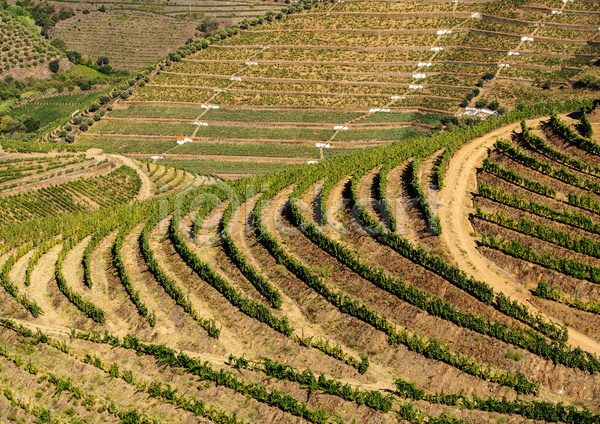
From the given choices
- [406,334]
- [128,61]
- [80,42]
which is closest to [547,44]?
[406,334]

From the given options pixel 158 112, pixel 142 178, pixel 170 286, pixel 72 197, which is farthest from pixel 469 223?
pixel 158 112

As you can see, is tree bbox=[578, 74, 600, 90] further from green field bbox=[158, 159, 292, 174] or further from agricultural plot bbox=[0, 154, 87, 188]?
agricultural plot bbox=[0, 154, 87, 188]

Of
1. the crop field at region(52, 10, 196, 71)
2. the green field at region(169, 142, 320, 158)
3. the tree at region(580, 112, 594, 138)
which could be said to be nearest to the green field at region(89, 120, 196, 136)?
the green field at region(169, 142, 320, 158)

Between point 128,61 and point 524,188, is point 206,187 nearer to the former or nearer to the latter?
point 524,188

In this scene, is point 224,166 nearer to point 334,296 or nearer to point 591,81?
point 334,296

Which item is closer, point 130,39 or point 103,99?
point 103,99

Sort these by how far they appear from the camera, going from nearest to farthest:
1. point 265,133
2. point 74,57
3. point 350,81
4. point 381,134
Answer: point 381,134 → point 265,133 → point 350,81 → point 74,57

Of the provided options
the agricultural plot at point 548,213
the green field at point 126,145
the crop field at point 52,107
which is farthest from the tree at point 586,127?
the crop field at point 52,107
